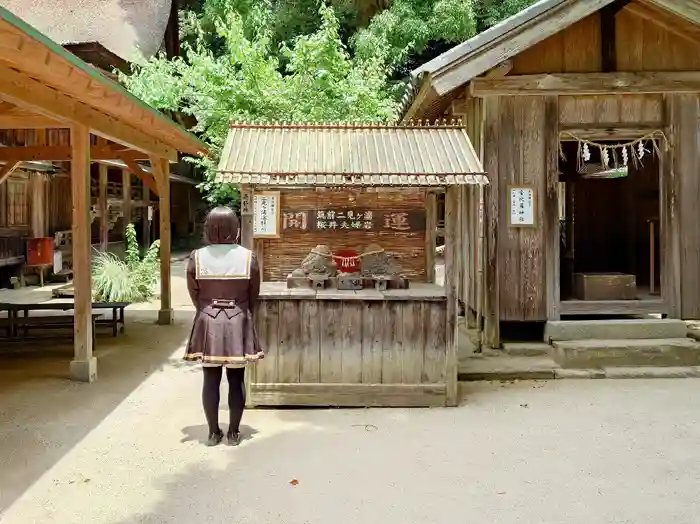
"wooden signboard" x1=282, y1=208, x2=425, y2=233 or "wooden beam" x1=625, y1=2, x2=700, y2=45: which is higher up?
"wooden beam" x1=625, y1=2, x2=700, y2=45

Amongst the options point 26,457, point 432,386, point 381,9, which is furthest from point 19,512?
point 381,9

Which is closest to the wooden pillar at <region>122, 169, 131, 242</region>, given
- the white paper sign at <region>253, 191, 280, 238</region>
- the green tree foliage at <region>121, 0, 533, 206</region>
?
the green tree foliage at <region>121, 0, 533, 206</region>

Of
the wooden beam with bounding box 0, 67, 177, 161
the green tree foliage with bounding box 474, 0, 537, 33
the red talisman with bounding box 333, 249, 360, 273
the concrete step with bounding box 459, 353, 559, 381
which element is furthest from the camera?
the green tree foliage with bounding box 474, 0, 537, 33

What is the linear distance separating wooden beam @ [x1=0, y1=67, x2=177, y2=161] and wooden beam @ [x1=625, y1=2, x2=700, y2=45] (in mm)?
6607

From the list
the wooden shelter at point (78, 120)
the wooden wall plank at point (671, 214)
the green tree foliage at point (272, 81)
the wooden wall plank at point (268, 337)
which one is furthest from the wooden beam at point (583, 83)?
the green tree foliage at point (272, 81)

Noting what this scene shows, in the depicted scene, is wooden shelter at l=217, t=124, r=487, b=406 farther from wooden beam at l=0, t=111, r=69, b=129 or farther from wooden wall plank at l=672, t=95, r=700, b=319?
wooden wall plank at l=672, t=95, r=700, b=319

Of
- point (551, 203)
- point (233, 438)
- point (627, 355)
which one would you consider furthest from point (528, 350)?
point (233, 438)

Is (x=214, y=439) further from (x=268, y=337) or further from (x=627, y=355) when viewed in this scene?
(x=627, y=355)

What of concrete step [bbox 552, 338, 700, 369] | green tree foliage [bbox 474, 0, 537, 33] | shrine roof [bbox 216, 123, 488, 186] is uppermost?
green tree foliage [bbox 474, 0, 537, 33]

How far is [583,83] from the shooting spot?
7918 mm

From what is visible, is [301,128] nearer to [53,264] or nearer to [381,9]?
[53,264]

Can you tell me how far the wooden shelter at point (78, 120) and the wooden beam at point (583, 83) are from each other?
4.10m

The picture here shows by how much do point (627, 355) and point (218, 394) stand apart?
485cm

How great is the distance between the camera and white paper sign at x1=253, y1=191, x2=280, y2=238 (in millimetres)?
6727
